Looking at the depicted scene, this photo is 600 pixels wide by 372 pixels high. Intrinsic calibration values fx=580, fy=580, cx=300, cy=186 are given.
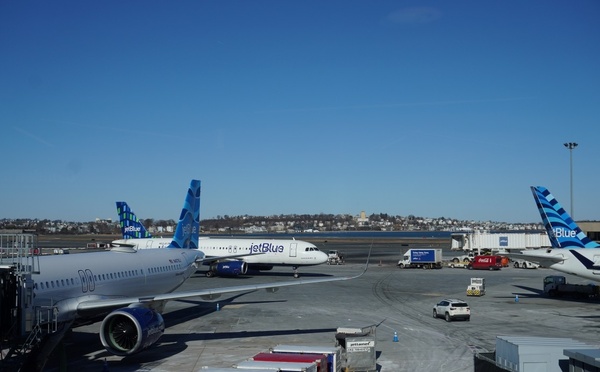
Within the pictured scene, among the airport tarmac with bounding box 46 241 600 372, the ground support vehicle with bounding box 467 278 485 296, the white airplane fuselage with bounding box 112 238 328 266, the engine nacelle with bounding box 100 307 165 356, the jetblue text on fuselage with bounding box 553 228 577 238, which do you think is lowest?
the airport tarmac with bounding box 46 241 600 372

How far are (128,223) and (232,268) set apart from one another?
55.0ft

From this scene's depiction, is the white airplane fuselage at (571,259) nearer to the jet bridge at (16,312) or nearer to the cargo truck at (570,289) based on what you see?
the cargo truck at (570,289)

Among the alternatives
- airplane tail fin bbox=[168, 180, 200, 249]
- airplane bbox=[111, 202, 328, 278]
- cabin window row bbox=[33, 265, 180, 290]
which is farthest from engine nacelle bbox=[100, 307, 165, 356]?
airplane bbox=[111, 202, 328, 278]

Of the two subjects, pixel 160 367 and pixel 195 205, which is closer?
pixel 160 367

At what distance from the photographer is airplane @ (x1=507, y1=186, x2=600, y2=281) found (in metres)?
43.8

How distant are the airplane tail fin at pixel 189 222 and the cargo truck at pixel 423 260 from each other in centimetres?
4242

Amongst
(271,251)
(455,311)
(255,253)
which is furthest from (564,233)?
(255,253)

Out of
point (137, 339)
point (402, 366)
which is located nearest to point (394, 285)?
point (402, 366)

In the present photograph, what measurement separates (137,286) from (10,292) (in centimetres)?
Result: 1254

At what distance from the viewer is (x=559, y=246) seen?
1845 inches

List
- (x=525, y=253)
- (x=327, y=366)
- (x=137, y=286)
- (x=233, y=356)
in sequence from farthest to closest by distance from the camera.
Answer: (x=525, y=253) < (x=137, y=286) < (x=233, y=356) < (x=327, y=366)

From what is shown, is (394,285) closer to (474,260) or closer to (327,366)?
(474,260)

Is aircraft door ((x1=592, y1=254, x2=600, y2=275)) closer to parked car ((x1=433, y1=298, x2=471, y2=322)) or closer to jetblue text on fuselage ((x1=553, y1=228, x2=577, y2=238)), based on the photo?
jetblue text on fuselage ((x1=553, y1=228, x2=577, y2=238))

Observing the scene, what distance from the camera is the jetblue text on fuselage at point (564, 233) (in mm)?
46844
